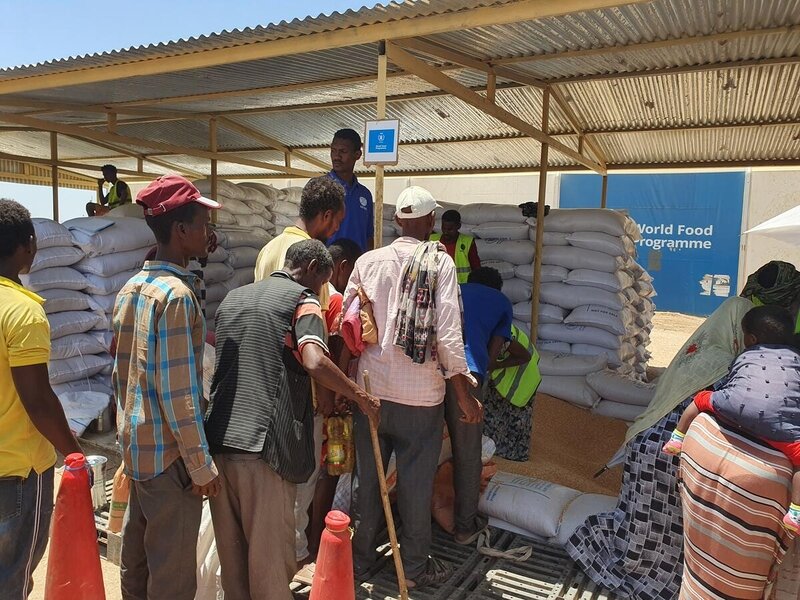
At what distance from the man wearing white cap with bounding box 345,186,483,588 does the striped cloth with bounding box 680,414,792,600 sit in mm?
935

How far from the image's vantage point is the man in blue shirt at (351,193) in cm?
390

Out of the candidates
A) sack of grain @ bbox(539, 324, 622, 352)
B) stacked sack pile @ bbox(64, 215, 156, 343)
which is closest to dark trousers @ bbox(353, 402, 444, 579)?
stacked sack pile @ bbox(64, 215, 156, 343)

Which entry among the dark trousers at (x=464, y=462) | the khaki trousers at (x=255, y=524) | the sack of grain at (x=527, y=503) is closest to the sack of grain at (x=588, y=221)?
the sack of grain at (x=527, y=503)

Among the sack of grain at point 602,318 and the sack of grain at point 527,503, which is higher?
the sack of grain at point 602,318

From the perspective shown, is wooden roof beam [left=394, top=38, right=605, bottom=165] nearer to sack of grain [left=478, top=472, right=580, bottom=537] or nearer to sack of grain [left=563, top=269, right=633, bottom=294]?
sack of grain [left=563, top=269, right=633, bottom=294]

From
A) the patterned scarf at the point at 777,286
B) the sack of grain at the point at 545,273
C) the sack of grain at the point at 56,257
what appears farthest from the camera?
the sack of grain at the point at 545,273

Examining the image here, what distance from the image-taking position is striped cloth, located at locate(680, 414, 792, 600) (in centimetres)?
208

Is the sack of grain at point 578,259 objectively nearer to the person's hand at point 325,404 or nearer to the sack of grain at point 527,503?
the sack of grain at point 527,503

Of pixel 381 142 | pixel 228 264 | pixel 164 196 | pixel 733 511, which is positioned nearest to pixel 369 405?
pixel 164 196

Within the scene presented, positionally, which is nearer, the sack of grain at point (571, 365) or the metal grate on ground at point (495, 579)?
the metal grate on ground at point (495, 579)

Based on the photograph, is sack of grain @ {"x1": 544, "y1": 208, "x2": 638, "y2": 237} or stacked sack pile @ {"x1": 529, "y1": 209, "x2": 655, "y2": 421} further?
sack of grain @ {"x1": 544, "y1": 208, "x2": 638, "y2": 237}

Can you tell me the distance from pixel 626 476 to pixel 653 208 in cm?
1345

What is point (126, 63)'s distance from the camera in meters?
4.50

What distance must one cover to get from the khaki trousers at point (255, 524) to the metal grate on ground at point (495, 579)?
0.60 metres
